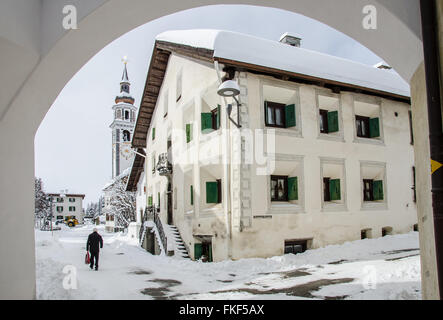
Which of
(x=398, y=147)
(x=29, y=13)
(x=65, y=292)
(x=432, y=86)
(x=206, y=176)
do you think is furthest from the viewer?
(x=398, y=147)

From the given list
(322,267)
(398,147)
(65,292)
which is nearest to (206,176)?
(322,267)

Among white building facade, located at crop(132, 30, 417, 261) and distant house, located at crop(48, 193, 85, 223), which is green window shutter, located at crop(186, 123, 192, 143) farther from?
distant house, located at crop(48, 193, 85, 223)

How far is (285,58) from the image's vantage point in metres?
14.3

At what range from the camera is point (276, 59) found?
14.0 meters

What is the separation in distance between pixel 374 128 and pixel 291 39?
586 centimetres

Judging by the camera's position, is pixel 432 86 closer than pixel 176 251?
Yes

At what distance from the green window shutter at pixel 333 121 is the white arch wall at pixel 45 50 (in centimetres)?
1207

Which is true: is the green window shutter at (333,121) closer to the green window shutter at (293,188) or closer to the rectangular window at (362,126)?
the rectangular window at (362,126)

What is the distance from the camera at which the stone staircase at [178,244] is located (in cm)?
1600

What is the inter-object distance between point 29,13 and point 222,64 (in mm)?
10346

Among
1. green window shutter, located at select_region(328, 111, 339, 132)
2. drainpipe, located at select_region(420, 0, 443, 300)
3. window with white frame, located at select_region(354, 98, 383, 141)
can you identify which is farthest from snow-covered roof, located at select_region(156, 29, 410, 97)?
drainpipe, located at select_region(420, 0, 443, 300)

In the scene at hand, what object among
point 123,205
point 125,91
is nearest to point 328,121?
point 123,205

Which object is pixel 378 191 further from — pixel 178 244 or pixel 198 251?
pixel 178 244
